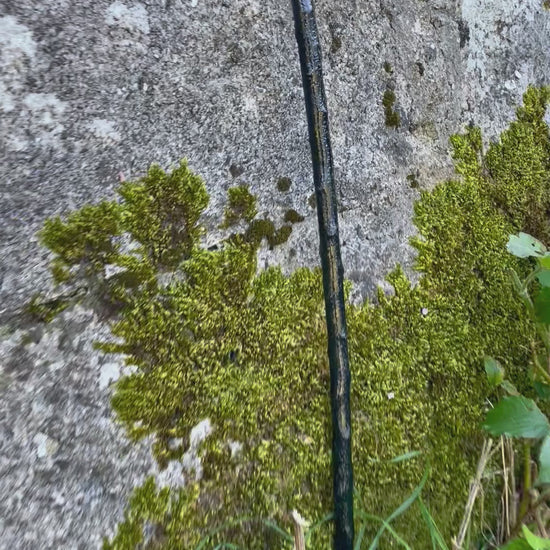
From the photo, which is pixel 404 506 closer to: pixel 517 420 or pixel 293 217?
pixel 517 420

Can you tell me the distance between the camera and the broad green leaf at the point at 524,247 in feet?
3.57

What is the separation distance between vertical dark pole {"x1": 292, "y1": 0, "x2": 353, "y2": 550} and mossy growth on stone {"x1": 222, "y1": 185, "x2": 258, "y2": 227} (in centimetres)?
14

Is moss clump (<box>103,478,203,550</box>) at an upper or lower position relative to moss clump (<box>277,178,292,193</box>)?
lower

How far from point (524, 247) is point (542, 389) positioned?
322 mm

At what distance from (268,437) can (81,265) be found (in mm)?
471

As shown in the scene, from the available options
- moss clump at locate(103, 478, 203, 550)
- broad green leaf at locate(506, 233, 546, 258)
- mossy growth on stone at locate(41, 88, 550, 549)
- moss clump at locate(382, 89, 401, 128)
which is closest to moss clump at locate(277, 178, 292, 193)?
mossy growth on stone at locate(41, 88, 550, 549)

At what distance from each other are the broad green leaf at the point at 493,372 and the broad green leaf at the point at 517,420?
4.7 inches

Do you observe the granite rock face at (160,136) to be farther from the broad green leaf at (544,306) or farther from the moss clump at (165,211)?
the broad green leaf at (544,306)

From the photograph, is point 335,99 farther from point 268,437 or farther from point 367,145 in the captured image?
point 268,437

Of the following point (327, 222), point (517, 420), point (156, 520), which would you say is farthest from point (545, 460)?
point (156, 520)

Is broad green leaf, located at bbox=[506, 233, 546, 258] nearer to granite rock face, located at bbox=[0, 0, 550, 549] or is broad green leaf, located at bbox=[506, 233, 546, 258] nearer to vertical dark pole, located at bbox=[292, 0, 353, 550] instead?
granite rock face, located at bbox=[0, 0, 550, 549]

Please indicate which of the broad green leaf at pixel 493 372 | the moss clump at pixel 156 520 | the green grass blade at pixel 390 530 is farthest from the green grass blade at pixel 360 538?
the broad green leaf at pixel 493 372

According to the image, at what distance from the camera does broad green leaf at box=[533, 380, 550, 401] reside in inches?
43.7

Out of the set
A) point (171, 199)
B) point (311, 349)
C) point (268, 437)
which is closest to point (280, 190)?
point (171, 199)
